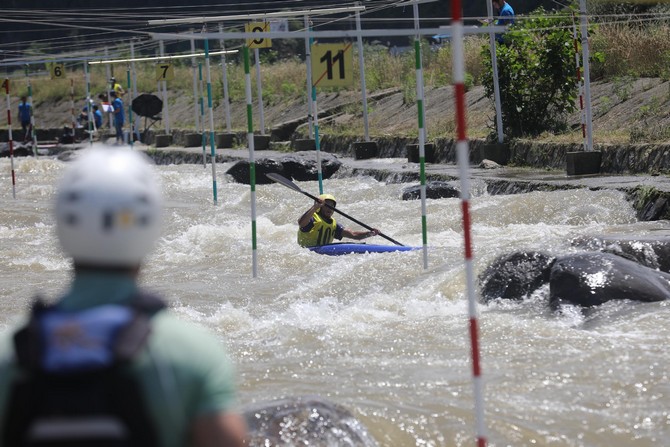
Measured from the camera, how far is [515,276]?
318 inches

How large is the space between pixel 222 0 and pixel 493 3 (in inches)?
866

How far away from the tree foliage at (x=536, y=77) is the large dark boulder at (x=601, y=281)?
9.07m

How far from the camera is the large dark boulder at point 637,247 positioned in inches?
327

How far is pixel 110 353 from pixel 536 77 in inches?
614

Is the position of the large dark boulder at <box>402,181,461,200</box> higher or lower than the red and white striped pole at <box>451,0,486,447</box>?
lower

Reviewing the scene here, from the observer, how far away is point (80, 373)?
171cm

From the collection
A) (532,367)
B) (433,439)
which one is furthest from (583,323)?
(433,439)

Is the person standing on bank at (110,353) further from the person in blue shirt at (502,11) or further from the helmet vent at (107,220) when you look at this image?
the person in blue shirt at (502,11)

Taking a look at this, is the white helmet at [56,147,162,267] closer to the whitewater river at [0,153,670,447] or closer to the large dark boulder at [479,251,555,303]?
the whitewater river at [0,153,670,447]

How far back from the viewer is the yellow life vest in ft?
36.8

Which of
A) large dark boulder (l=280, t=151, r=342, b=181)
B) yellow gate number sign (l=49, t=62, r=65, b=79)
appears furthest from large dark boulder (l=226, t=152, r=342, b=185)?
yellow gate number sign (l=49, t=62, r=65, b=79)

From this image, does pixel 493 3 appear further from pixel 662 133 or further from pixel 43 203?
pixel 43 203

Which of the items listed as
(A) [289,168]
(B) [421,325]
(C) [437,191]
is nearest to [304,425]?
(B) [421,325]

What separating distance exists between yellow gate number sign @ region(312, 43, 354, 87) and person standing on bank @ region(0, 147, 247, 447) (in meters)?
9.31
